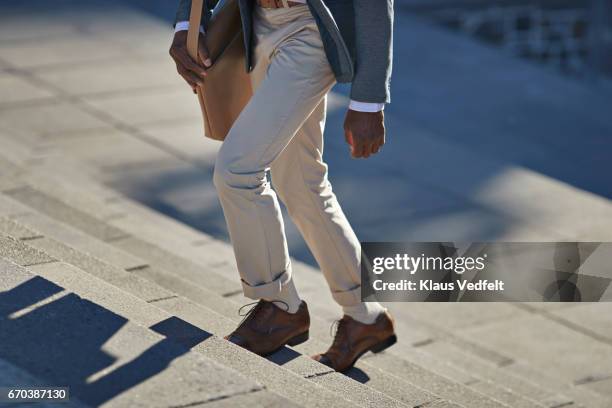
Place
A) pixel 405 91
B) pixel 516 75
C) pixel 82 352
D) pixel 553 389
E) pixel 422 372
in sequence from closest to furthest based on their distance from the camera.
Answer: pixel 82 352 < pixel 422 372 < pixel 553 389 < pixel 405 91 < pixel 516 75

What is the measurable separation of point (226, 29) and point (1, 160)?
116 inches

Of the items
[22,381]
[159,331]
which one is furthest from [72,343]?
[159,331]

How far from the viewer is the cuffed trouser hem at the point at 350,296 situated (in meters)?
3.92

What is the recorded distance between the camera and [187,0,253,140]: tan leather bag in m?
3.80

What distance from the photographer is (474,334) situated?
17.1 ft

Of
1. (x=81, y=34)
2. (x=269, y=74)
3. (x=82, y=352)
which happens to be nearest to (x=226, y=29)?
(x=269, y=74)

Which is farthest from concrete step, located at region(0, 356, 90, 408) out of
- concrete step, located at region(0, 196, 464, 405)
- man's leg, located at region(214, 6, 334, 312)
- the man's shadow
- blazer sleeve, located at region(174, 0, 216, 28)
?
blazer sleeve, located at region(174, 0, 216, 28)

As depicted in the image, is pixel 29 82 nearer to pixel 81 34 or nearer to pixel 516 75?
pixel 81 34

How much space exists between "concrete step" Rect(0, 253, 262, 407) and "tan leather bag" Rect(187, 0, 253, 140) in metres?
0.80

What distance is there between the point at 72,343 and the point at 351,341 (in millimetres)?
1167

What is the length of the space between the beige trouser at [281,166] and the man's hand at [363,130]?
143 millimetres

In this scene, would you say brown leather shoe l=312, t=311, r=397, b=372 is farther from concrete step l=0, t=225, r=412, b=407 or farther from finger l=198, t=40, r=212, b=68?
finger l=198, t=40, r=212, b=68

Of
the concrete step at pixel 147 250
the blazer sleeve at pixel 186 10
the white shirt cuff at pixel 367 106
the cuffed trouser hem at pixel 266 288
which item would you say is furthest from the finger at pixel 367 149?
the concrete step at pixel 147 250
